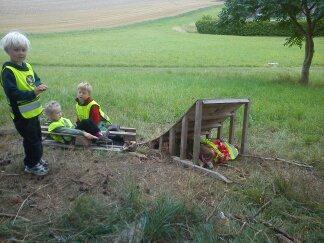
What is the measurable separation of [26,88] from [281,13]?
12.6 metres

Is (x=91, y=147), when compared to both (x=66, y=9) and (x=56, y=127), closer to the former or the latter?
(x=56, y=127)

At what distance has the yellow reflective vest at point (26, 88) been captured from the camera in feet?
18.5

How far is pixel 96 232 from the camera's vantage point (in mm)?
4395

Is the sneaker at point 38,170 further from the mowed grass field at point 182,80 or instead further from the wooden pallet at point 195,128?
the mowed grass field at point 182,80

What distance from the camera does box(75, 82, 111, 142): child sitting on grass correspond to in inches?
286

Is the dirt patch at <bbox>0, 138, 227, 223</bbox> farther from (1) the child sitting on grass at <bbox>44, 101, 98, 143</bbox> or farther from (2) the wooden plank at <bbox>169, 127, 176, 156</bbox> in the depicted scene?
(1) the child sitting on grass at <bbox>44, 101, 98, 143</bbox>

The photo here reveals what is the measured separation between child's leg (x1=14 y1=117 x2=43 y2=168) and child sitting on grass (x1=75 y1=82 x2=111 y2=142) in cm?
132

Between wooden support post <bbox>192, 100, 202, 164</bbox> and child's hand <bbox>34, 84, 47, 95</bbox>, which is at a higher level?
child's hand <bbox>34, 84, 47, 95</bbox>

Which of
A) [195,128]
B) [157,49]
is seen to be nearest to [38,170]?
[195,128]

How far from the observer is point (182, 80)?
1548cm

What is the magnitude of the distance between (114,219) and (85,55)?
2119 cm

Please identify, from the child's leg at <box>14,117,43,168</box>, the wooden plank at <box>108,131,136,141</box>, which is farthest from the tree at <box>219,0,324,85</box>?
the child's leg at <box>14,117,43,168</box>

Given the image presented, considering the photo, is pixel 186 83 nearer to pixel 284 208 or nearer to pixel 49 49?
pixel 284 208

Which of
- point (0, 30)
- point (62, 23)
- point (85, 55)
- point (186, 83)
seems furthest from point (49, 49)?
point (186, 83)
